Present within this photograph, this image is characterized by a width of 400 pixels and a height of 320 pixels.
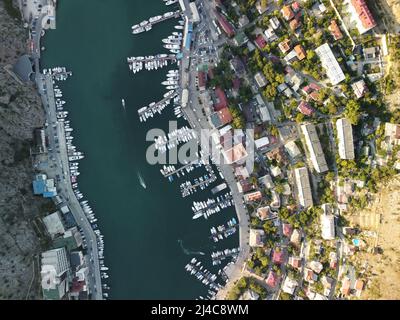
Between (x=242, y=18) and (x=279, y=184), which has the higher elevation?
(x=242, y=18)

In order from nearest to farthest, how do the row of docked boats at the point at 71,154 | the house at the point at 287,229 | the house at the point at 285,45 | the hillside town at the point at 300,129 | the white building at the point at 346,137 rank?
the white building at the point at 346,137, the hillside town at the point at 300,129, the house at the point at 285,45, the row of docked boats at the point at 71,154, the house at the point at 287,229

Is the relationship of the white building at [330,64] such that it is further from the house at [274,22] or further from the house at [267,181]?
the house at [267,181]

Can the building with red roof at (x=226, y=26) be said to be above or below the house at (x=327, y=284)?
above

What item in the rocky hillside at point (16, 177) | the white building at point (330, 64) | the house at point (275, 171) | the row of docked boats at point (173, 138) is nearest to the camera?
the rocky hillside at point (16, 177)

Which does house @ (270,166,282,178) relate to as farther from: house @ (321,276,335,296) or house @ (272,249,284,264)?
house @ (321,276,335,296)

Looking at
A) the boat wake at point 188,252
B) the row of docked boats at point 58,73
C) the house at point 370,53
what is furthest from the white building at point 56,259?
the house at point 370,53

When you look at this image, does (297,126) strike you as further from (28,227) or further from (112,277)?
(28,227)

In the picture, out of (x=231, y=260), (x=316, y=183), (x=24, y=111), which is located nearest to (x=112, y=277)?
(x=231, y=260)
